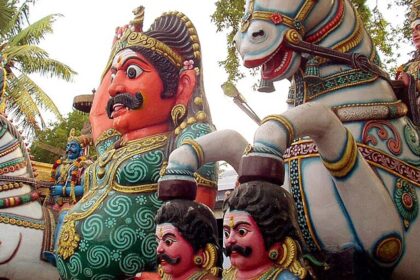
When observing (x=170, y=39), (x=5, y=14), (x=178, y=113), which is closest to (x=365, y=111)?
(x=178, y=113)

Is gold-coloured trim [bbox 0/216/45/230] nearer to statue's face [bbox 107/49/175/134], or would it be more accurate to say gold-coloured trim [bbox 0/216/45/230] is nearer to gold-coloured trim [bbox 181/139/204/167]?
statue's face [bbox 107/49/175/134]

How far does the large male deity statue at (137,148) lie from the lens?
281 centimetres

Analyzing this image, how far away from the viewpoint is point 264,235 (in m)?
1.73

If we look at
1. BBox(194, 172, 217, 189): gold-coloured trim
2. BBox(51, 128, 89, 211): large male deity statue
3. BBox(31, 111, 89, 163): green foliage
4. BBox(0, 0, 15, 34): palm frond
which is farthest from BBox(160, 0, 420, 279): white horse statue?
BBox(0, 0, 15, 34): palm frond

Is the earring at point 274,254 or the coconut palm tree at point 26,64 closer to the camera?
the earring at point 274,254

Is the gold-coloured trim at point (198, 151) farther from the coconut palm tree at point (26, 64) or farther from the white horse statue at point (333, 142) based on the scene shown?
the coconut palm tree at point (26, 64)

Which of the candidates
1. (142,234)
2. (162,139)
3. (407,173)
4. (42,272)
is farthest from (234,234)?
(42,272)

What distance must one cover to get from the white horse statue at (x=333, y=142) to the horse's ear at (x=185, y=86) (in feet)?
3.26

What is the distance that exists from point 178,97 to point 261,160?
1517mm

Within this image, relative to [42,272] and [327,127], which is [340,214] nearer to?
[327,127]

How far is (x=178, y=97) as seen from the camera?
10.4 ft

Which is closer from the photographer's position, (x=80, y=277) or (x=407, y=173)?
(x=407, y=173)

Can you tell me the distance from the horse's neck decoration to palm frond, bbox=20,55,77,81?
33.5ft

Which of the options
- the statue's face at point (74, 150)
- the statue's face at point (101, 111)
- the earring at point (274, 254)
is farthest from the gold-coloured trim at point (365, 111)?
the statue's face at point (74, 150)
